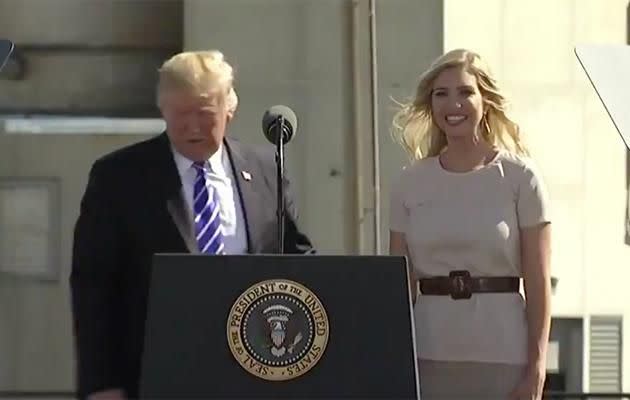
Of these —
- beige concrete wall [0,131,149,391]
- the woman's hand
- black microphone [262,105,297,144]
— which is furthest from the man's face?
beige concrete wall [0,131,149,391]

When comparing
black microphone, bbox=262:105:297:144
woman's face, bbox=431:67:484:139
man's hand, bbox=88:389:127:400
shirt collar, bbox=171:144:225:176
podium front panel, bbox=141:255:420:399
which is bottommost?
man's hand, bbox=88:389:127:400

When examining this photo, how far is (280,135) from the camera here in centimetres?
265

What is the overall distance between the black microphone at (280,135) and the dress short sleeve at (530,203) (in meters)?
0.51

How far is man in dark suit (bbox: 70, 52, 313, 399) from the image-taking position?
2.77 m

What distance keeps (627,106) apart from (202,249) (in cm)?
94

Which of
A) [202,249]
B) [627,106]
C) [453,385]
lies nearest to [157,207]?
[202,249]

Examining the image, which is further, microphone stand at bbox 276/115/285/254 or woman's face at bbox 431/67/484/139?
woman's face at bbox 431/67/484/139

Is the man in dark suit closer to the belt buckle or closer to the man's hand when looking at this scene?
the man's hand

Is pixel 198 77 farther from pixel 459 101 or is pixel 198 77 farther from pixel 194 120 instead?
pixel 459 101

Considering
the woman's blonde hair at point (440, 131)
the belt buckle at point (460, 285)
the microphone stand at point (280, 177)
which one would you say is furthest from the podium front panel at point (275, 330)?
the woman's blonde hair at point (440, 131)

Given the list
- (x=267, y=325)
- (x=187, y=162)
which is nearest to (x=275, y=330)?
(x=267, y=325)

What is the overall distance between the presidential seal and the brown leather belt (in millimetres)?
544

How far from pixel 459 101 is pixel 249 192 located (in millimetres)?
481

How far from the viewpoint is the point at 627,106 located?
2.29 m
